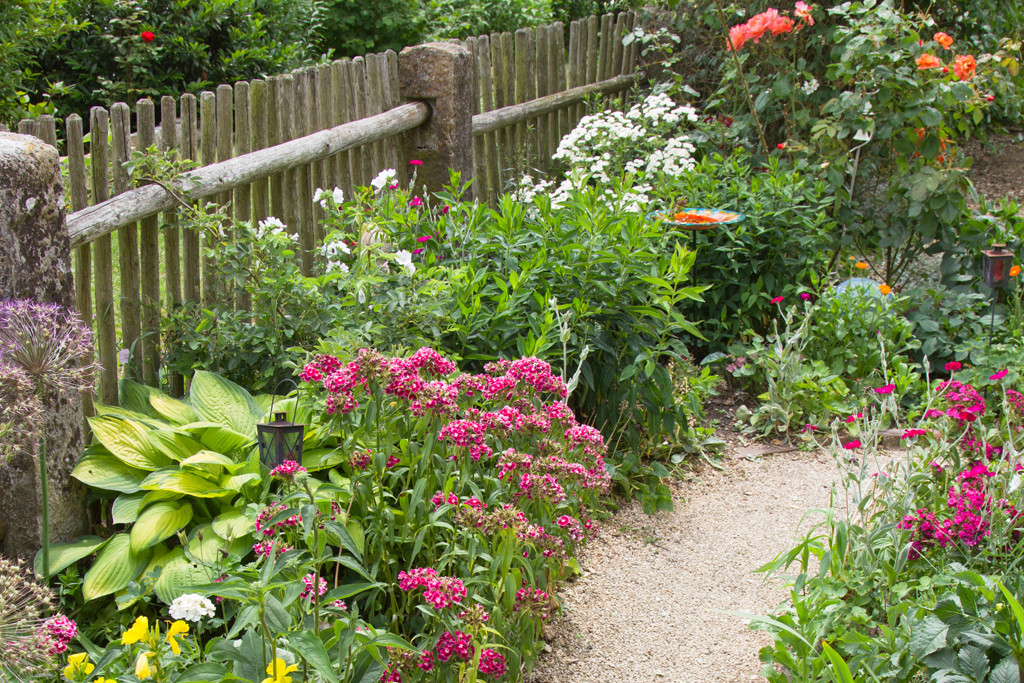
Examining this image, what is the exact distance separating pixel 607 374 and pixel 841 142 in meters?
2.99

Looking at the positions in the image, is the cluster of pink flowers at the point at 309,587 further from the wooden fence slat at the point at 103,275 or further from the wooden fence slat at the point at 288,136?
the wooden fence slat at the point at 288,136

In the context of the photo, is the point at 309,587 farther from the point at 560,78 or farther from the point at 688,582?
the point at 560,78

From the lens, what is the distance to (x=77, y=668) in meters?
1.81

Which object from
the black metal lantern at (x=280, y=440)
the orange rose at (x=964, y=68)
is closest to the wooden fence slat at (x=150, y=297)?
the black metal lantern at (x=280, y=440)

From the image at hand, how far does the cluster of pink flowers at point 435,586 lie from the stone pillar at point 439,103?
2989mm

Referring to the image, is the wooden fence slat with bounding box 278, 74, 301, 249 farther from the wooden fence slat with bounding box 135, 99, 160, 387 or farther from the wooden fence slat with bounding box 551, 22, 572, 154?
the wooden fence slat with bounding box 551, 22, 572, 154

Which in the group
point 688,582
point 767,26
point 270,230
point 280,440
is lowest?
point 688,582

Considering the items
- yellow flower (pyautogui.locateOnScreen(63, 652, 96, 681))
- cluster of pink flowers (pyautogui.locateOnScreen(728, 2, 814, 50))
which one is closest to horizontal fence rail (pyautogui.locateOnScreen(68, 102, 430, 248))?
yellow flower (pyautogui.locateOnScreen(63, 652, 96, 681))

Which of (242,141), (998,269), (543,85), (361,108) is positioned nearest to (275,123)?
(242,141)

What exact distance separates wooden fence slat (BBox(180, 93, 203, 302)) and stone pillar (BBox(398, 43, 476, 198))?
5.23 feet

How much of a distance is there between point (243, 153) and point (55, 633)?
223 cm

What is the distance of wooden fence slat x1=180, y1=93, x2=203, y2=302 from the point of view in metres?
3.26

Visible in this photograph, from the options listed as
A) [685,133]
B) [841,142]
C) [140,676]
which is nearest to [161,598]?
[140,676]

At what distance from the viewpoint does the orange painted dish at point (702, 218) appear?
4.61 meters
